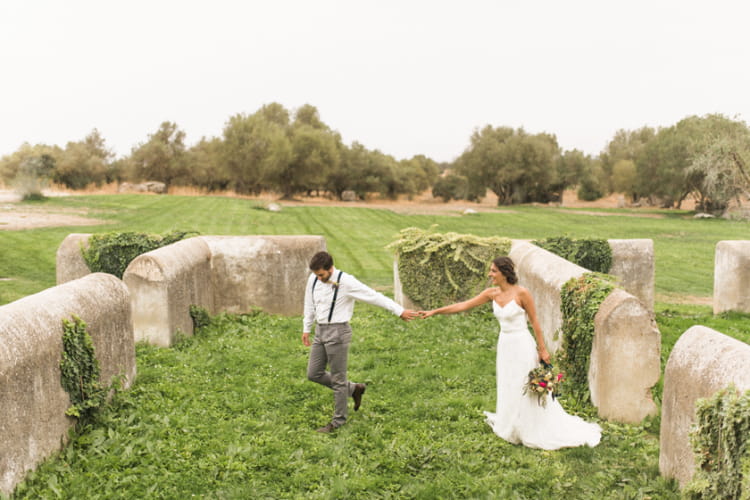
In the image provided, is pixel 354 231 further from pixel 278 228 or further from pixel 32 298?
pixel 32 298

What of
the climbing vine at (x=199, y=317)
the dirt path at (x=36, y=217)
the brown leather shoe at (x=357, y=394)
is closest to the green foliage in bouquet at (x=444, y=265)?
the climbing vine at (x=199, y=317)

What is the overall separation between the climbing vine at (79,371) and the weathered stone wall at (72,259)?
628 centimetres

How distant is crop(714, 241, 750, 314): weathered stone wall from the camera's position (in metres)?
12.5

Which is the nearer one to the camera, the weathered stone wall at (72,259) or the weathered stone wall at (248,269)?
the weathered stone wall at (248,269)

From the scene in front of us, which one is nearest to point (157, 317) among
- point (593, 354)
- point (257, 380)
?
point (257, 380)

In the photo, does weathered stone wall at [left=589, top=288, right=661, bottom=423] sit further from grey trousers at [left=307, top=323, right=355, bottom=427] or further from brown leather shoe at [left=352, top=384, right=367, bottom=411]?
grey trousers at [left=307, top=323, right=355, bottom=427]

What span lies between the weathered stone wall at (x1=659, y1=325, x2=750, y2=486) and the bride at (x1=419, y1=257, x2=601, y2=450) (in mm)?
995

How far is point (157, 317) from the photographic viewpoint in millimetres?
8992

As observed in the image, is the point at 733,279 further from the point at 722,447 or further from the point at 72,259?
the point at 72,259

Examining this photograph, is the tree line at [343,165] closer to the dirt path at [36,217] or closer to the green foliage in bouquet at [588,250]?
the dirt path at [36,217]

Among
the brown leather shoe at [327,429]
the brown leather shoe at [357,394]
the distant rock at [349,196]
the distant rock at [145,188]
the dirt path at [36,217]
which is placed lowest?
the brown leather shoe at [327,429]

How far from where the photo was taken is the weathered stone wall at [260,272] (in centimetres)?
1168

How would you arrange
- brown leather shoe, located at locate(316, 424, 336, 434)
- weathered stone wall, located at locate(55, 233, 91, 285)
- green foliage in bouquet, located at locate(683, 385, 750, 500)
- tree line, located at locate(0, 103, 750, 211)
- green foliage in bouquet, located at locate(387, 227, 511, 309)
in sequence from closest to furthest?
green foliage in bouquet, located at locate(683, 385, 750, 500) < brown leather shoe, located at locate(316, 424, 336, 434) < weathered stone wall, located at locate(55, 233, 91, 285) < green foliage in bouquet, located at locate(387, 227, 511, 309) < tree line, located at locate(0, 103, 750, 211)

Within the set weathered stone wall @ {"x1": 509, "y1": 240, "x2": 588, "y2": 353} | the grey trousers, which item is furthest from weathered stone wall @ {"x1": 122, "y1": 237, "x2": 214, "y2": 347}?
weathered stone wall @ {"x1": 509, "y1": 240, "x2": 588, "y2": 353}
